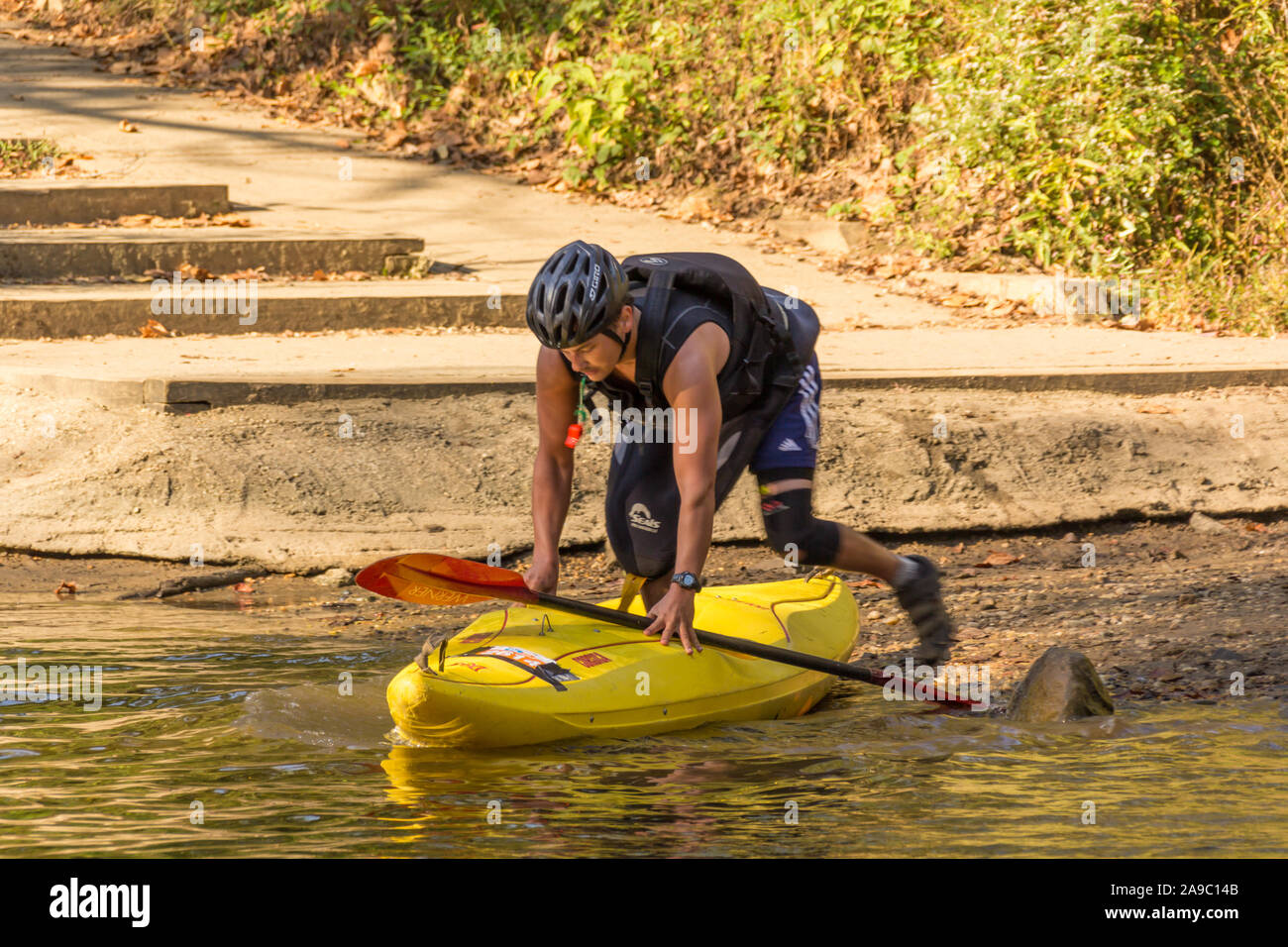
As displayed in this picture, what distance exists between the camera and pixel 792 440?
4574mm

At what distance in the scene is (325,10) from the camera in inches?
597

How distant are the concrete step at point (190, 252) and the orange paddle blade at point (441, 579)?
18.7 ft

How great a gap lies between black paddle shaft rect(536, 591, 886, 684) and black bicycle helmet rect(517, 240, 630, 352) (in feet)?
2.64

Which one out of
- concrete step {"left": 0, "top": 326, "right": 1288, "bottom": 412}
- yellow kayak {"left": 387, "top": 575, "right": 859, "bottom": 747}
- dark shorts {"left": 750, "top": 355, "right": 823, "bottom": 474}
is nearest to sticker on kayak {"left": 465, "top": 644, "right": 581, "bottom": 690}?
yellow kayak {"left": 387, "top": 575, "right": 859, "bottom": 747}

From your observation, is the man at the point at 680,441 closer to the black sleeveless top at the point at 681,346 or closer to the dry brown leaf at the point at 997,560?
the black sleeveless top at the point at 681,346

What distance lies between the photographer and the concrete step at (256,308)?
27.3 ft

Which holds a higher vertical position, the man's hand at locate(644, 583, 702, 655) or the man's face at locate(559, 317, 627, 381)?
the man's face at locate(559, 317, 627, 381)

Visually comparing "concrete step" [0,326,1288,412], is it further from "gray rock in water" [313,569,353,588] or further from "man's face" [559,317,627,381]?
"man's face" [559,317,627,381]

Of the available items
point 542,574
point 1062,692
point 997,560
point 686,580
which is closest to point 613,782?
point 686,580

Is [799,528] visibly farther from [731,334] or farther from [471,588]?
[471,588]

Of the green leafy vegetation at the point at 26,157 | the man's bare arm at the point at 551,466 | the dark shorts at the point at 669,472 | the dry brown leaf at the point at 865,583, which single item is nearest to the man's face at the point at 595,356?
the man's bare arm at the point at 551,466

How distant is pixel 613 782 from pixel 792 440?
4.10ft

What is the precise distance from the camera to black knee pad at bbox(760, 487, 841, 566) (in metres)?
4.53

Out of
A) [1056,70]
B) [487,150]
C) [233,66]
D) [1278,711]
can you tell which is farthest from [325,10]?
[1278,711]
